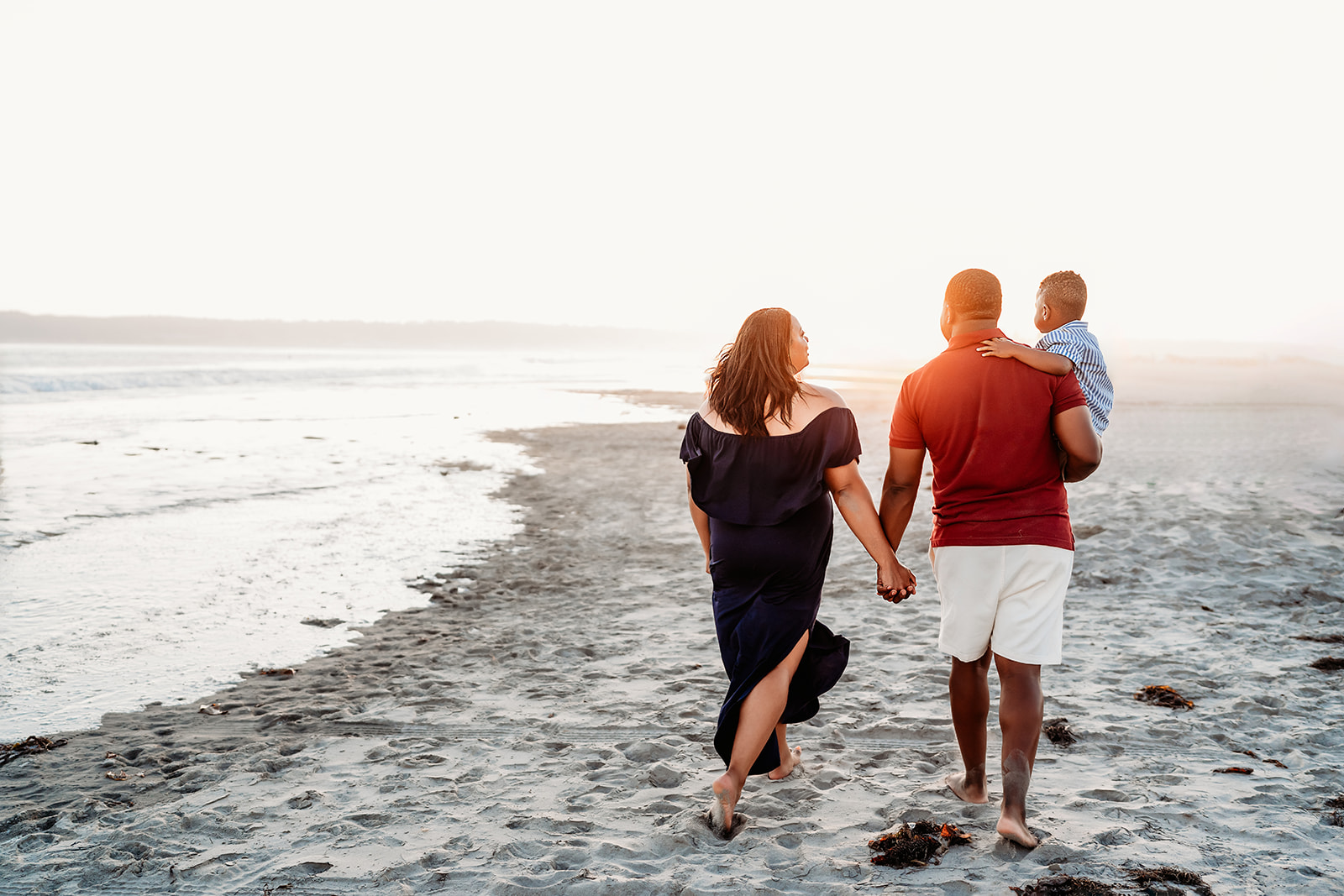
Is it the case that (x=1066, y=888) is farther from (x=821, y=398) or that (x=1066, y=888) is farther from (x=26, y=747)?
(x=26, y=747)

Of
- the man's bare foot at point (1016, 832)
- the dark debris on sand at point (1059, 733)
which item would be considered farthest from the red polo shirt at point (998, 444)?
the dark debris on sand at point (1059, 733)

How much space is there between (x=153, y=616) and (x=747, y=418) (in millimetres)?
5134

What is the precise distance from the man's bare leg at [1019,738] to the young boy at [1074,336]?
0.98m

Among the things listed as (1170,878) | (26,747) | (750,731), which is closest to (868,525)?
(750,731)

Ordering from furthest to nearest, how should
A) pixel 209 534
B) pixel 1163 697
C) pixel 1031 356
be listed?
pixel 209 534 < pixel 1163 697 < pixel 1031 356

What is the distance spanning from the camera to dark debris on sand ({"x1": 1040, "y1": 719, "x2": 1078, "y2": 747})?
13.4 ft

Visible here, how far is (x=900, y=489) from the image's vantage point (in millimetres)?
3324

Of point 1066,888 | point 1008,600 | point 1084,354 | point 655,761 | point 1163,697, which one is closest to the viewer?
point 1066,888

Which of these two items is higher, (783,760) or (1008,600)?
(1008,600)

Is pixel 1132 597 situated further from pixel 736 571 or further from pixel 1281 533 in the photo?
pixel 736 571

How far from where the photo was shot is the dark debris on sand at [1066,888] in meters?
2.82

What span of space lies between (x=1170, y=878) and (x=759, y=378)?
2165 mm

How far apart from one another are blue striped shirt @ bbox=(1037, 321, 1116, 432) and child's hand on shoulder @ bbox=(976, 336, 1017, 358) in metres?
0.32

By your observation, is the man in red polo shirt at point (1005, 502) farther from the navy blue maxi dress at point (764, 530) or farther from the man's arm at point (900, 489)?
the navy blue maxi dress at point (764, 530)
